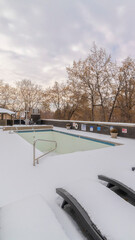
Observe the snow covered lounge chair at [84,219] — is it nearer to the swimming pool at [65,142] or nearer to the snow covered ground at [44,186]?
the snow covered ground at [44,186]

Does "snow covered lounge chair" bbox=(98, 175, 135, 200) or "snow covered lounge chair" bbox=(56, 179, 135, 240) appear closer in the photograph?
"snow covered lounge chair" bbox=(56, 179, 135, 240)

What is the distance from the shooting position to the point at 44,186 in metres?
1.85

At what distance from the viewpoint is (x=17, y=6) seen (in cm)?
504

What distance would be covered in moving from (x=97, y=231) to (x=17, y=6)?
23.5ft

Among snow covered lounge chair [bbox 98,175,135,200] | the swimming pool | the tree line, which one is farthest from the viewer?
the tree line

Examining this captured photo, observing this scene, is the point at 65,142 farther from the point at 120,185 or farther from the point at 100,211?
the point at 100,211

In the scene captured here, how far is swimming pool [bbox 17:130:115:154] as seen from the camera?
563 cm

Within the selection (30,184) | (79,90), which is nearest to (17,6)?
(30,184)

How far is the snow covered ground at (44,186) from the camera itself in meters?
1.10

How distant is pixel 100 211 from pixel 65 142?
6028 millimetres

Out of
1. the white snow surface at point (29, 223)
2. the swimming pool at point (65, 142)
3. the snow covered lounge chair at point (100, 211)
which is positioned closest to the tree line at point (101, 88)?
the swimming pool at point (65, 142)

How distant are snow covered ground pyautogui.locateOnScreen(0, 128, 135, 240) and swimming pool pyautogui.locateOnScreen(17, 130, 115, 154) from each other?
7.83 feet

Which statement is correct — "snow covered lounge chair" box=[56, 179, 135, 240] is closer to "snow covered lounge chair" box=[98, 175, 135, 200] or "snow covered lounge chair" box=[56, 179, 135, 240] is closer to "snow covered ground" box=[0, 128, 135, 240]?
"snow covered ground" box=[0, 128, 135, 240]

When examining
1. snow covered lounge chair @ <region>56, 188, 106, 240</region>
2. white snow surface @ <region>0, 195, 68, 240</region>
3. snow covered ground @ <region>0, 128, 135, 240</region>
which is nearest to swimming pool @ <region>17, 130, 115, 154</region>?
snow covered ground @ <region>0, 128, 135, 240</region>
